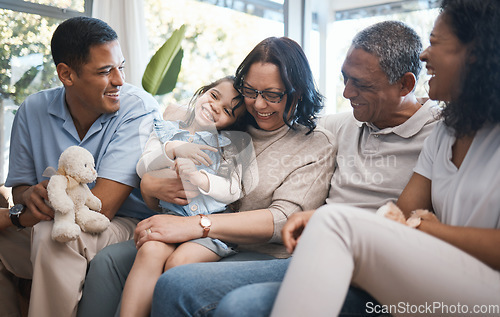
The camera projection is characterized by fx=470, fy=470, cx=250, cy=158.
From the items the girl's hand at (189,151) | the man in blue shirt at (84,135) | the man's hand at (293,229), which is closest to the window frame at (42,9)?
the man in blue shirt at (84,135)

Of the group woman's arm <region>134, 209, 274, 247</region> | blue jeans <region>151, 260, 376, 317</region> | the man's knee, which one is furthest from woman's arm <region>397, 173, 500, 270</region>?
the man's knee

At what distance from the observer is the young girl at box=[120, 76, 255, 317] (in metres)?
1.44

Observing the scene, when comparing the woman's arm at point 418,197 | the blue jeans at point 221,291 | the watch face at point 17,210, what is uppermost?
the woman's arm at point 418,197

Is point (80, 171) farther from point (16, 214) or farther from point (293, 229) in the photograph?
point (293, 229)

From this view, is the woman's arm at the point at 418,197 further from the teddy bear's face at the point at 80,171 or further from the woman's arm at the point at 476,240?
the teddy bear's face at the point at 80,171

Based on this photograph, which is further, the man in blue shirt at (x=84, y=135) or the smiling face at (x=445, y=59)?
the man in blue shirt at (x=84, y=135)

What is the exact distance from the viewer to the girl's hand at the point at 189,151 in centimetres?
162

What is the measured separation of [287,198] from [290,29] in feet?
10.1

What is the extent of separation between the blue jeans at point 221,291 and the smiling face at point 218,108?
1.96ft

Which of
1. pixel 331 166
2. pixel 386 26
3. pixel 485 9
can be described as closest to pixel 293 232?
pixel 331 166

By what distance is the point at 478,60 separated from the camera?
118 cm

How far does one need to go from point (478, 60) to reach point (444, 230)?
0.43m

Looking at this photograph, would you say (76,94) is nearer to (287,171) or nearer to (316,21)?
(287,171)

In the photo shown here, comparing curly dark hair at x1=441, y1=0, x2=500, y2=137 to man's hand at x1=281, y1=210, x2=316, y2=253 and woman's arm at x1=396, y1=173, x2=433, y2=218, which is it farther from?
man's hand at x1=281, y1=210, x2=316, y2=253
